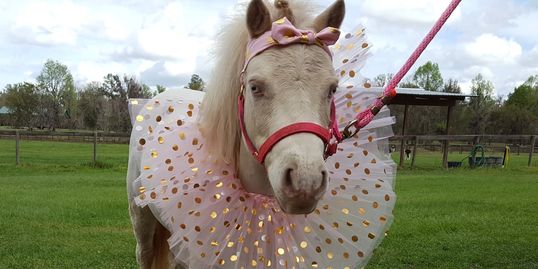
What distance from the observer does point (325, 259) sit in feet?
8.75

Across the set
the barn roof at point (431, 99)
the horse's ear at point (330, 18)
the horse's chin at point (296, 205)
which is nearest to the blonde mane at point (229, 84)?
the horse's ear at point (330, 18)

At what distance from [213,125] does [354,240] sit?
41.2 inches

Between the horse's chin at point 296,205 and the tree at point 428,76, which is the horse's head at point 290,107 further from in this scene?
the tree at point 428,76

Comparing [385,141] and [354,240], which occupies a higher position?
[385,141]

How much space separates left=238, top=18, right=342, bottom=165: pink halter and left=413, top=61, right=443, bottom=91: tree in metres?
63.1

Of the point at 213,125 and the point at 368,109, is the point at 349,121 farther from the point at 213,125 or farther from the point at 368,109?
the point at 213,125

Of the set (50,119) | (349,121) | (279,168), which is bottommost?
(50,119)

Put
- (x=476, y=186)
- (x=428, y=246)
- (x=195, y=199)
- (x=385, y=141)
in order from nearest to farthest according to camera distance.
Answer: (x=195, y=199)
(x=385, y=141)
(x=428, y=246)
(x=476, y=186)

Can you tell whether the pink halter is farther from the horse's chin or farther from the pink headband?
the horse's chin

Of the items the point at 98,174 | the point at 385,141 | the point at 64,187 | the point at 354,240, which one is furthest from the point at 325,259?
the point at 98,174

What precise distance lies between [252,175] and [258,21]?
752 millimetres

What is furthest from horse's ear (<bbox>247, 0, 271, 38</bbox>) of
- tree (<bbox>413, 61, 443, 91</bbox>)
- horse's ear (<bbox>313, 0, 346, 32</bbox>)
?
tree (<bbox>413, 61, 443, 91</bbox>)

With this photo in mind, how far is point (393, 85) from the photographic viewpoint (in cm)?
269

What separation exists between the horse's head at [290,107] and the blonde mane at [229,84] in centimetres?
19
